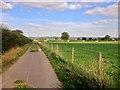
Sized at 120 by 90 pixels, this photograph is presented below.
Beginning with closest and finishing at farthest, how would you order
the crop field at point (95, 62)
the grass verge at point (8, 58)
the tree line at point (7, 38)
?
the crop field at point (95, 62) < the grass verge at point (8, 58) < the tree line at point (7, 38)

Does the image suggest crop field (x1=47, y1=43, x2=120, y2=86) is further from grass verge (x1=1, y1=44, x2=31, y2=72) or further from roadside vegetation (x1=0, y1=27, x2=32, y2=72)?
roadside vegetation (x1=0, y1=27, x2=32, y2=72)

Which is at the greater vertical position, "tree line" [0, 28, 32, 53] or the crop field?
"tree line" [0, 28, 32, 53]

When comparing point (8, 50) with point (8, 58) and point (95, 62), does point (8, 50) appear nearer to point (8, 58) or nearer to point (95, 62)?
point (8, 58)

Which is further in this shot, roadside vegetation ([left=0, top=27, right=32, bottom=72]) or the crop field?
roadside vegetation ([left=0, top=27, right=32, bottom=72])

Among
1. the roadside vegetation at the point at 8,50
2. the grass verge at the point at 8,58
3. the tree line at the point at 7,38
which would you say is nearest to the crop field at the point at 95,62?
the grass verge at the point at 8,58

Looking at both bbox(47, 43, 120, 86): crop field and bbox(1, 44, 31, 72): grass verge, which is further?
bbox(1, 44, 31, 72): grass verge

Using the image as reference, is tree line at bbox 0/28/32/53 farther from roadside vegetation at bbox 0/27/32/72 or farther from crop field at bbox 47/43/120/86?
crop field at bbox 47/43/120/86

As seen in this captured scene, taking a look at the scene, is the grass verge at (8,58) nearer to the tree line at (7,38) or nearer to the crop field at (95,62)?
the tree line at (7,38)

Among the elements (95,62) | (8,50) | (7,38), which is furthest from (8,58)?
(95,62)

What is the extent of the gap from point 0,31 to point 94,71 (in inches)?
622

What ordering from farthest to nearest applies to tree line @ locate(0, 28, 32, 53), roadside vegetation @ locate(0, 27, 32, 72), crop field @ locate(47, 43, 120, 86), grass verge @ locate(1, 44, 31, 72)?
tree line @ locate(0, 28, 32, 53) < roadside vegetation @ locate(0, 27, 32, 72) < grass verge @ locate(1, 44, 31, 72) < crop field @ locate(47, 43, 120, 86)

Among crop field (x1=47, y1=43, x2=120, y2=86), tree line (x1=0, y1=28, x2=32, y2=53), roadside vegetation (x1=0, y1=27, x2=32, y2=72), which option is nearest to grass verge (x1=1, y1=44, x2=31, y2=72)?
roadside vegetation (x1=0, y1=27, x2=32, y2=72)

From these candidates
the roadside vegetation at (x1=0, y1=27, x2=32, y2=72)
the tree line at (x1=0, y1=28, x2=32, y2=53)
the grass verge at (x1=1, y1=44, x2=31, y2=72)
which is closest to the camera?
the grass verge at (x1=1, y1=44, x2=31, y2=72)

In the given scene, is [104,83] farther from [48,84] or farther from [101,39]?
[101,39]
